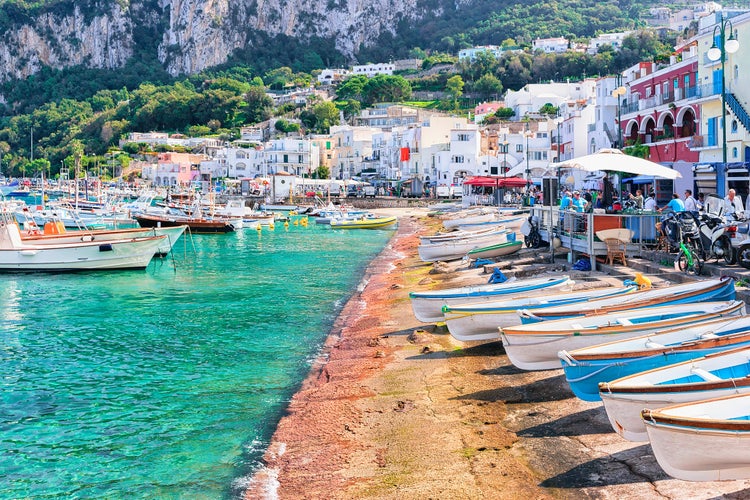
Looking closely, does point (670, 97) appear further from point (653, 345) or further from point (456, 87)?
point (456, 87)

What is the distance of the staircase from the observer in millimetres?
34469

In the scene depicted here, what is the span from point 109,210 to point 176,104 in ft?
421

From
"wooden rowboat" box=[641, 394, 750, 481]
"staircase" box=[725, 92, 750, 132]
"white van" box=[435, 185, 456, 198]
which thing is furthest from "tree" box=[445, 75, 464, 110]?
"wooden rowboat" box=[641, 394, 750, 481]

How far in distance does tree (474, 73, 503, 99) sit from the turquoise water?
13829 cm

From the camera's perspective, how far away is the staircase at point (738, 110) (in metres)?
34.5

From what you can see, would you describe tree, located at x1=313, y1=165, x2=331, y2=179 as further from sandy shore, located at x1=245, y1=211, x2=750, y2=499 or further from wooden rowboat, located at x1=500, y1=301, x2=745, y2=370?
wooden rowboat, located at x1=500, y1=301, x2=745, y2=370

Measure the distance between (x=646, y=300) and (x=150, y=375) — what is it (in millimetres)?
10962

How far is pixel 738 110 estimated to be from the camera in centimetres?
3512

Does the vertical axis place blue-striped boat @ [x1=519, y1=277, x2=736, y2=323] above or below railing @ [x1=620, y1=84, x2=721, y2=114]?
below

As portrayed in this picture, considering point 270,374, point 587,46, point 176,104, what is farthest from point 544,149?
point 176,104

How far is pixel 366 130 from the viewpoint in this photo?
133250 mm

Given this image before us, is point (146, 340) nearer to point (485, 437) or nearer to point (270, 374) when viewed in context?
point (270, 374)

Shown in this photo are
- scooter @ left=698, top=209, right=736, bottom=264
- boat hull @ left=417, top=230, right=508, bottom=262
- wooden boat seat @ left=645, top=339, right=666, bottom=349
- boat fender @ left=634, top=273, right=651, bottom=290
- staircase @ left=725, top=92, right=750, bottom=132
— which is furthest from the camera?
staircase @ left=725, top=92, right=750, bottom=132

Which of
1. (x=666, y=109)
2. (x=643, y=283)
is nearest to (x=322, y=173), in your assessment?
(x=666, y=109)
